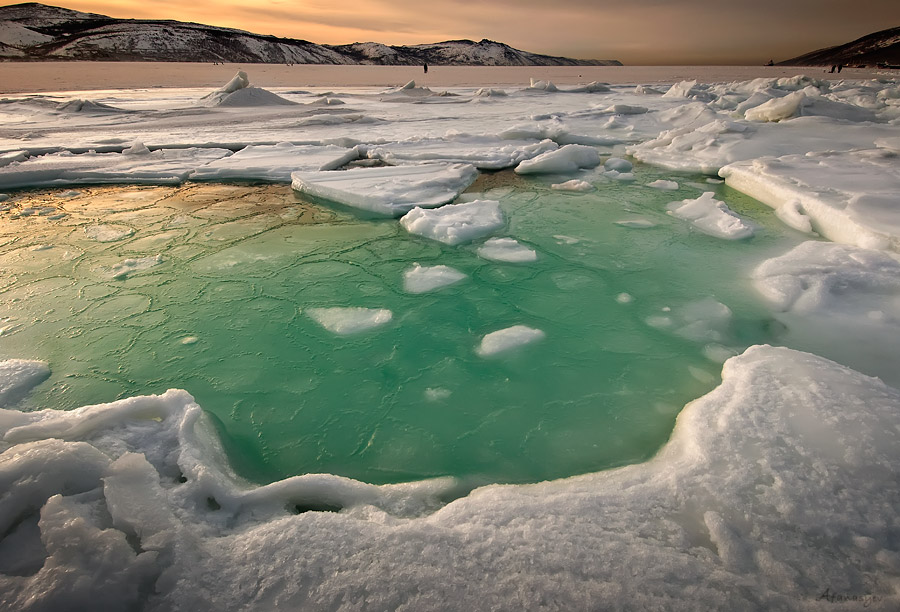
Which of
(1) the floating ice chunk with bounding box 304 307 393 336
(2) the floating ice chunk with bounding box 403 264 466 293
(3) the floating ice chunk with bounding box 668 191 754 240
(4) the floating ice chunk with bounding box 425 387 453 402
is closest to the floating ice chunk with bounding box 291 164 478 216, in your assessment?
(2) the floating ice chunk with bounding box 403 264 466 293

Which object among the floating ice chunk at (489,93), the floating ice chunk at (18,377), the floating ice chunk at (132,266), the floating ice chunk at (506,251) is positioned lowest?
the floating ice chunk at (18,377)

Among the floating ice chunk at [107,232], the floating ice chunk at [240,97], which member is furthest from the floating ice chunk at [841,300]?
the floating ice chunk at [240,97]

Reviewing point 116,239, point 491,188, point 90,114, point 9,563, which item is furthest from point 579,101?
point 9,563

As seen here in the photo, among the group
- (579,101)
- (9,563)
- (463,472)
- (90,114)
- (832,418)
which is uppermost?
(579,101)

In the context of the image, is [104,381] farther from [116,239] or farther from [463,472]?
[116,239]

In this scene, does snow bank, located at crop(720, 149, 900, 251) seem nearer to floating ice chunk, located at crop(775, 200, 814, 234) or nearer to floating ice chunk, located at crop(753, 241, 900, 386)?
floating ice chunk, located at crop(775, 200, 814, 234)

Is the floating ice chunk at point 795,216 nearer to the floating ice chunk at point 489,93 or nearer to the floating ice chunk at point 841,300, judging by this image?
the floating ice chunk at point 841,300

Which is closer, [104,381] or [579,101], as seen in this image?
[104,381]
